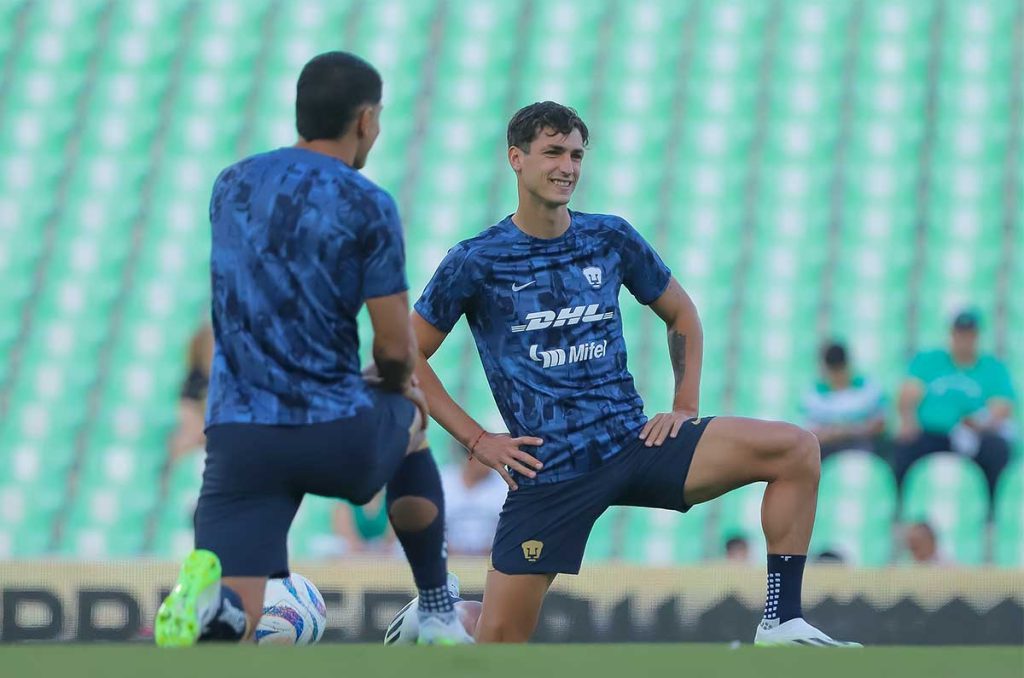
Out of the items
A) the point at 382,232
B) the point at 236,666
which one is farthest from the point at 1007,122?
the point at 236,666

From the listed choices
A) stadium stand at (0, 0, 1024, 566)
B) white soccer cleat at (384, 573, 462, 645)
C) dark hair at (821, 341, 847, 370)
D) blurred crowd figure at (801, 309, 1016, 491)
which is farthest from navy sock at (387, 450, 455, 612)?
stadium stand at (0, 0, 1024, 566)

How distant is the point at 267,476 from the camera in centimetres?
469

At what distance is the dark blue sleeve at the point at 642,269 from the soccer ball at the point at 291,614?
1621 mm

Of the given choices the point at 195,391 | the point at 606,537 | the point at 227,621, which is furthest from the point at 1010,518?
the point at 227,621

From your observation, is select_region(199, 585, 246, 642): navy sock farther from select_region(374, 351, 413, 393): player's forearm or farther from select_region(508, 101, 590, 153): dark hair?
select_region(508, 101, 590, 153): dark hair

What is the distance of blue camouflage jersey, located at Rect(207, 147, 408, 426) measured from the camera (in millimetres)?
4637

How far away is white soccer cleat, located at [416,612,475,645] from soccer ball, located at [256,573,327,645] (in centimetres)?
98

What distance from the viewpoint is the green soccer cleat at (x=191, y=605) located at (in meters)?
4.50

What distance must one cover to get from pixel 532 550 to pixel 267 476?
59.1 inches

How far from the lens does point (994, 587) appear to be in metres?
8.91

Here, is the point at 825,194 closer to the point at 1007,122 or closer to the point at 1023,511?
the point at 1007,122

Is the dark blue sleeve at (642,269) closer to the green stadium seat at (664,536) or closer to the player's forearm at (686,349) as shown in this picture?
the player's forearm at (686,349)

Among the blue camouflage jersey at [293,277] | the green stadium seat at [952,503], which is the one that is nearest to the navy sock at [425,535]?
the blue camouflage jersey at [293,277]

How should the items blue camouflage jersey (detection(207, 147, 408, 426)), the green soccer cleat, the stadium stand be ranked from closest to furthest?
the green soccer cleat, blue camouflage jersey (detection(207, 147, 408, 426)), the stadium stand
